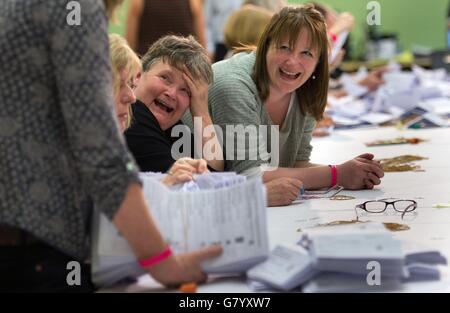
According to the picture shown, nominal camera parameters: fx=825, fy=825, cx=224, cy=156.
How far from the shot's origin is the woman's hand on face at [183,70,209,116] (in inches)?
100

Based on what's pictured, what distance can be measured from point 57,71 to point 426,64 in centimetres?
604

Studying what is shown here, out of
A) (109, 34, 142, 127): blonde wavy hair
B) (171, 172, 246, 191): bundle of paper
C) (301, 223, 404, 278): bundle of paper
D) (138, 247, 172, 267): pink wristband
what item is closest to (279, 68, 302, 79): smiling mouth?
(109, 34, 142, 127): blonde wavy hair

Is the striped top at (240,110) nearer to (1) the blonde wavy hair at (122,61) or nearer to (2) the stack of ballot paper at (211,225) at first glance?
(1) the blonde wavy hair at (122,61)

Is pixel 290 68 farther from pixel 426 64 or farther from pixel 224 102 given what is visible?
pixel 426 64

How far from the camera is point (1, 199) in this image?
1.57 meters

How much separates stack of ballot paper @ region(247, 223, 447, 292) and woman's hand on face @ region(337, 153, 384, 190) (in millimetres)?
1087

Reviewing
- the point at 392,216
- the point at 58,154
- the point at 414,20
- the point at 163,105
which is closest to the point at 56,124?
the point at 58,154

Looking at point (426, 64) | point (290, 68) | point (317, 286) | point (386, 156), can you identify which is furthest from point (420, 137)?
point (426, 64)

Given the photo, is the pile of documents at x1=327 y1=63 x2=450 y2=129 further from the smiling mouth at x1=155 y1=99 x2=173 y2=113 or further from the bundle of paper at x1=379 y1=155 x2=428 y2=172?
the smiling mouth at x1=155 y1=99 x2=173 y2=113

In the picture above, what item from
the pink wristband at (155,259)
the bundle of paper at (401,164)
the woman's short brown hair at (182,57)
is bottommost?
the bundle of paper at (401,164)

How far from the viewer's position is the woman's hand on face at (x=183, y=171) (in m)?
1.99

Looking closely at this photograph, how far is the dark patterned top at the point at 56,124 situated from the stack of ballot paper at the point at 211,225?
11cm

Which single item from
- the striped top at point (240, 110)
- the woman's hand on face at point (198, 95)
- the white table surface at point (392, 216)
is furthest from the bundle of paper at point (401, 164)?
the woman's hand on face at point (198, 95)

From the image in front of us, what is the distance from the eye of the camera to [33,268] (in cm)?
162
